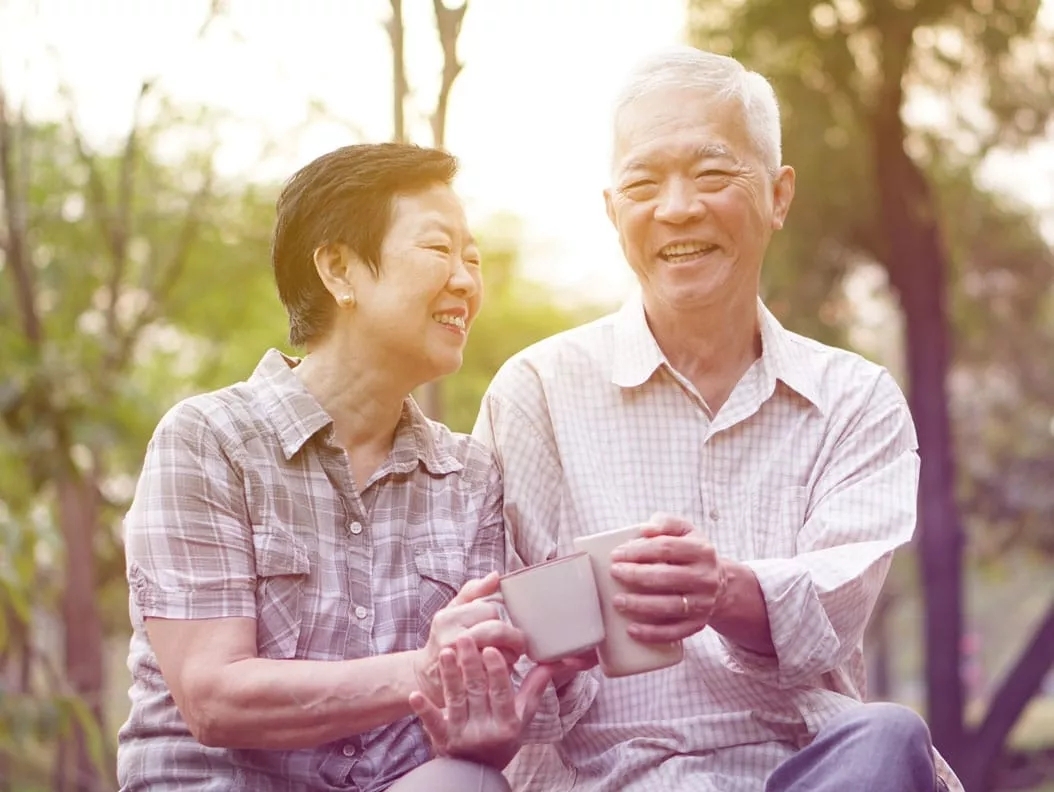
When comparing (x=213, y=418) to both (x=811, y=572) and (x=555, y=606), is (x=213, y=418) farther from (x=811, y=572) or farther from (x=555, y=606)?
(x=811, y=572)

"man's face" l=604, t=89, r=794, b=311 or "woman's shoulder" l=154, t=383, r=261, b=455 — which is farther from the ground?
"man's face" l=604, t=89, r=794, b=311

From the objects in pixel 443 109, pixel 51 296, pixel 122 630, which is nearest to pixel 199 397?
pixel 443 109

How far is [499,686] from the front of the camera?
185 cm

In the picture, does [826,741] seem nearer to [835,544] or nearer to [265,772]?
[835,544]

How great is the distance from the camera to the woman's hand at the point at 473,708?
1.82 m

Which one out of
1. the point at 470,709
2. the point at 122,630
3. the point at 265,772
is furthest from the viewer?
the point at 122,630

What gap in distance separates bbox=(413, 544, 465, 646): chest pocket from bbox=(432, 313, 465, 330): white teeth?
0.36 m

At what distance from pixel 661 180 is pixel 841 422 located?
0.53 meters

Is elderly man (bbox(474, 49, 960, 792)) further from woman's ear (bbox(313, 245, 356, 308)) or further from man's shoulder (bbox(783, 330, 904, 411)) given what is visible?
woman's ear (bbox(313, 245, 356, 308))

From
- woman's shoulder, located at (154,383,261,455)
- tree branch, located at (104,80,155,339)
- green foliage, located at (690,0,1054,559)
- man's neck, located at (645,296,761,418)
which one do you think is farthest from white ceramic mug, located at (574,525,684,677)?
green foliage, located at (690,0,1054,559)

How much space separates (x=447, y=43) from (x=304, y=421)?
1.37 m

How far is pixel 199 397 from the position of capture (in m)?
2.13

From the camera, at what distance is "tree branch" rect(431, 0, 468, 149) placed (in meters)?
3.21

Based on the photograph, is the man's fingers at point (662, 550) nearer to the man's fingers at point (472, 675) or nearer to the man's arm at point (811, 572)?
the man's arm at point (811, 572)
